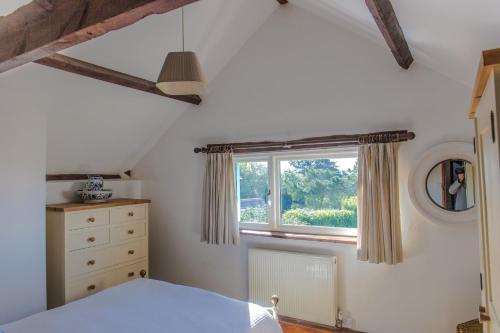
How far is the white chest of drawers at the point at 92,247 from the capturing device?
304 cm

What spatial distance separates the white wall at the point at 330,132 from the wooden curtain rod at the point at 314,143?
8cm

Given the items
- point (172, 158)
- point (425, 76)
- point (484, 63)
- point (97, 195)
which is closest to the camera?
point (484, 63)

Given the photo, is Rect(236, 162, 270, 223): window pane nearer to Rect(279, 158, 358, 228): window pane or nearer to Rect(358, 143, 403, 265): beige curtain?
Rect(279, 158, 358, 228): window pane

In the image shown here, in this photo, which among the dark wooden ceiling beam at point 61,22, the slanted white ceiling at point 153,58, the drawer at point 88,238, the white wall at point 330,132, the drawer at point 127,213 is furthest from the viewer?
the drawer at point 127,213

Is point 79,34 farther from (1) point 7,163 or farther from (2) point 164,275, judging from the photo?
(2) point 164,275

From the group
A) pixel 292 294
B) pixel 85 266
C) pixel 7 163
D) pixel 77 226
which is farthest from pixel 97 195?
pixel 292 294

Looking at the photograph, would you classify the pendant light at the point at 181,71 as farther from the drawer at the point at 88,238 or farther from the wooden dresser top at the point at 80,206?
the drawer at the point at 88,238

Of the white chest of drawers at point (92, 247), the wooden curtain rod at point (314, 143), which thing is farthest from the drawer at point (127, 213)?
the wooden curtain rod at point (314, 143)

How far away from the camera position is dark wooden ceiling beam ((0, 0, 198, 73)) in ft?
4.04

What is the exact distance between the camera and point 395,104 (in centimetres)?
279

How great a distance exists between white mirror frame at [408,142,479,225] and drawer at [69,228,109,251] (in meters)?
2.90

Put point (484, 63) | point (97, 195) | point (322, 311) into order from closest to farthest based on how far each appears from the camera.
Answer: point (484, 63), point (322, 311), point (97, 195)

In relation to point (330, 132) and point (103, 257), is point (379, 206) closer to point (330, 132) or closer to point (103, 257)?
point (330, 132)

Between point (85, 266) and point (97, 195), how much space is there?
0.74 metres
